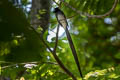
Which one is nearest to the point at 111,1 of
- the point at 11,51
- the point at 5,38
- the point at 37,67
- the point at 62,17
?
the point at 62,17

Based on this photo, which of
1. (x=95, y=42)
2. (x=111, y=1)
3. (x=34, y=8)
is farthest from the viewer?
(x=95, y=42)

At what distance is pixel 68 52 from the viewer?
3.82 meters

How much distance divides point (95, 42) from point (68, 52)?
457 centimetres

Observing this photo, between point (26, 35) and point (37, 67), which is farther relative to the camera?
point (37, 67)

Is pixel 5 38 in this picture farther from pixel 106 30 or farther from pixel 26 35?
pixel 106 30

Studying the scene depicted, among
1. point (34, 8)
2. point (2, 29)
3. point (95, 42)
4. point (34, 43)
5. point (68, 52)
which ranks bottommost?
point (95, 42)

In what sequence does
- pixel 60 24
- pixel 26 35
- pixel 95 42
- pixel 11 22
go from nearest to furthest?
1. pixel 11 22
2. pixel 26 35
3. pixel 60 24
4. pixel 95 42

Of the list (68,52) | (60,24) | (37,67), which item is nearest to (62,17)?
(60,24)

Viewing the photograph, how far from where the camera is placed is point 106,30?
8.37m

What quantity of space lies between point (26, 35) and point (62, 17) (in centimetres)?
135

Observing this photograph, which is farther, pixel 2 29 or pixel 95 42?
pixel 95 42

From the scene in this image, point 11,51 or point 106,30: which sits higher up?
point 11,51

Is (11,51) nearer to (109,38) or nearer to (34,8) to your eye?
(34,8)

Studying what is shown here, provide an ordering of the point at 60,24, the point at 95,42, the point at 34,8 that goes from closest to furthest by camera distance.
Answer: the point at 60,24 → the point at 34,8 → the point at 95,42
